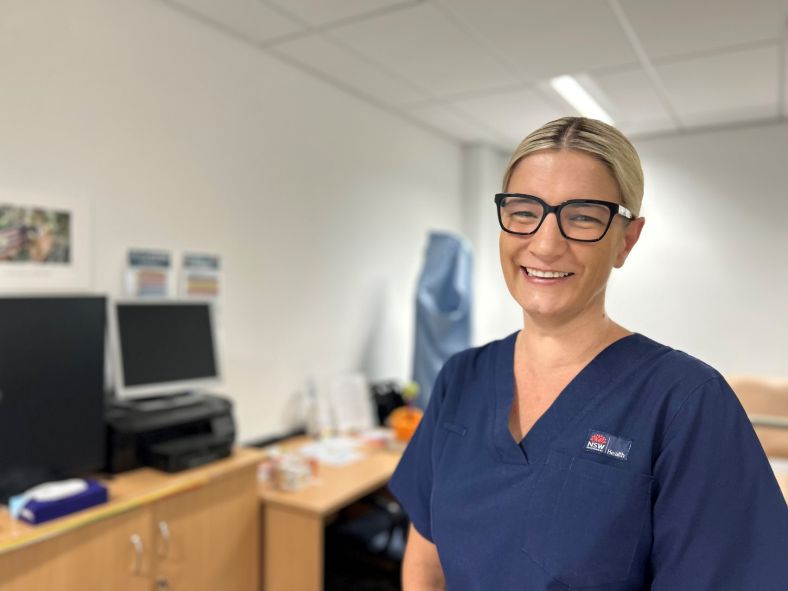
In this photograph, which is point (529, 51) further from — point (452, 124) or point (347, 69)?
point (452, 124)

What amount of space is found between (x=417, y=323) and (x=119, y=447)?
1859 millimetres

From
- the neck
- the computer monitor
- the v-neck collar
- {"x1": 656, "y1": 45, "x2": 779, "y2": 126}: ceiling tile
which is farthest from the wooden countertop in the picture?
{"x1": 656, "y1": 45, "x2": 779, "y2": 126}: ceiling tile

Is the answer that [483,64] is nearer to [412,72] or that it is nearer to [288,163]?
[412,72]

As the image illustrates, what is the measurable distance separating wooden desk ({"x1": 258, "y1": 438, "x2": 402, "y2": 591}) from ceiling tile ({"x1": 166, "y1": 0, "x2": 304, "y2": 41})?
70.7 inches

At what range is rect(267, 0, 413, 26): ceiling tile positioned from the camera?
7.20 ft

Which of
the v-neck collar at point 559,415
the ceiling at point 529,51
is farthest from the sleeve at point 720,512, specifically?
the ceiling at point 529,51

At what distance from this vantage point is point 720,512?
0.76 m

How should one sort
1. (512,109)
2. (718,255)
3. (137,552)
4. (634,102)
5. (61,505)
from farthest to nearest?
(718,255) → (512,109) → (634,102) → (137,552) → (61,505)

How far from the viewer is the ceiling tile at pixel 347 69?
2611 mm

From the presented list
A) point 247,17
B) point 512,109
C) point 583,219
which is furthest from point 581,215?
point 512,109

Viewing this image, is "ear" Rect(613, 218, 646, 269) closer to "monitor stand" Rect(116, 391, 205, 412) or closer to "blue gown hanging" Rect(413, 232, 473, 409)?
"monitor stand" Rect(116, 391, 205, 412)

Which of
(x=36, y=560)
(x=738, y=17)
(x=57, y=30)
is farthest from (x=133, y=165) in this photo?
(x=738, y=17)

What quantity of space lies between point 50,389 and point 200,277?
0.78m

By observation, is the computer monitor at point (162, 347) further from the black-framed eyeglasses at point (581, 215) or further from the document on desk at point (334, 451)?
the black-framed eyeglasses at point (581, 215)
